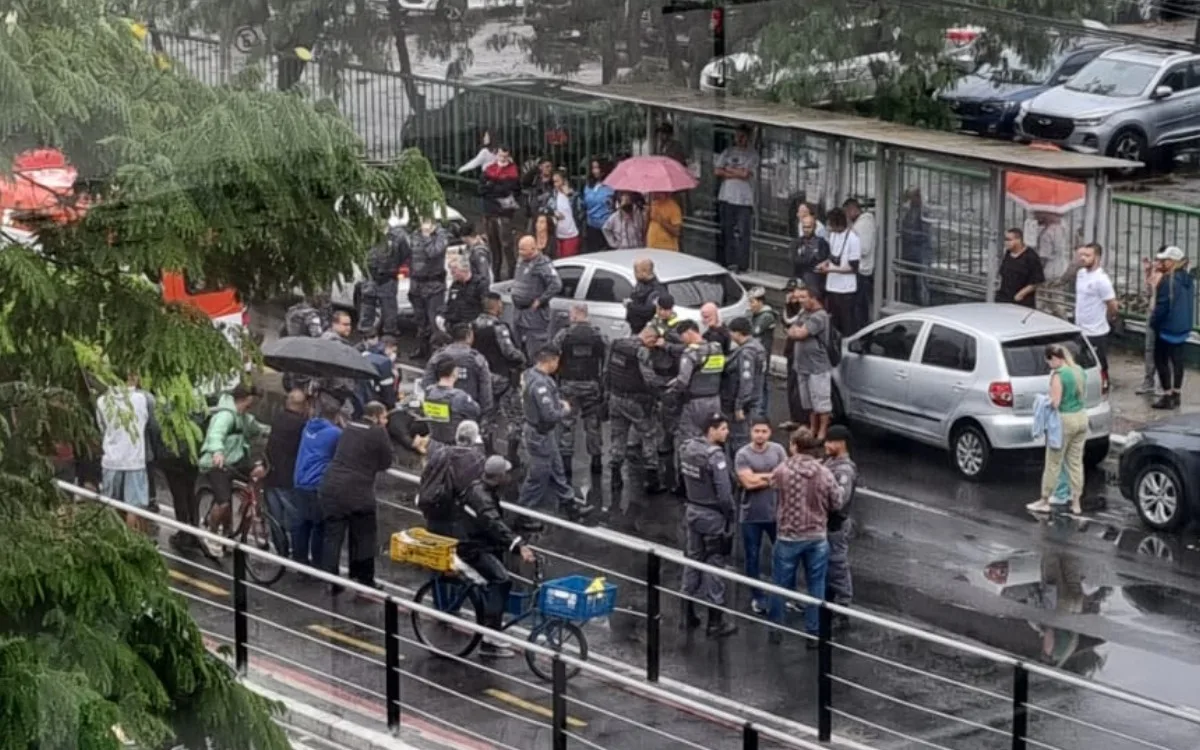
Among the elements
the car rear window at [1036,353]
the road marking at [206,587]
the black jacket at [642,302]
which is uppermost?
the black jacket at [642,302]

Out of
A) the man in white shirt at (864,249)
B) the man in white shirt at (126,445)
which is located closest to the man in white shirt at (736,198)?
the man in white shirt at (864,249)

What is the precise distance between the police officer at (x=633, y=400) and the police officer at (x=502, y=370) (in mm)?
308

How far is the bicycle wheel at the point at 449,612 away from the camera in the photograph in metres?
7.26

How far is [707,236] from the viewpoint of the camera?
719 centimetres

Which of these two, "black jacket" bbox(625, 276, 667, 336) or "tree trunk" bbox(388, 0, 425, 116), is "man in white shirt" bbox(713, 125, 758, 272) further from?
"tree trunk" bbox(388, 0, 425, 116)

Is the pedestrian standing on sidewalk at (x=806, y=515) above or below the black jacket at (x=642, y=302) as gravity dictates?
below

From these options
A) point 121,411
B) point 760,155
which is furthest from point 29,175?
point 760,155

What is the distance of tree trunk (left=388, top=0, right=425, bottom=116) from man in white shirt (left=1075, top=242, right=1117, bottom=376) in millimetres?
2817

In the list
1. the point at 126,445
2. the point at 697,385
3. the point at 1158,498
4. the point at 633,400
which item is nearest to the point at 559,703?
the point at 633,400

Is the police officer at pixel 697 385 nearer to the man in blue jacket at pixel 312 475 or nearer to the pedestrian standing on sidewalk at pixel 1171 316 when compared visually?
the man in blue jacket at pixel 312 475

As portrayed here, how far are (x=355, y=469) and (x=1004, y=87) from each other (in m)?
2.29

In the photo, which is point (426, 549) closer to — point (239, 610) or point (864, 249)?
point (239, 610)

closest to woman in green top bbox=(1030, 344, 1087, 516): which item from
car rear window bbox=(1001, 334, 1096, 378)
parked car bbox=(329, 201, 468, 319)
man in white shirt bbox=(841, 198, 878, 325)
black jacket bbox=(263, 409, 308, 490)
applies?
car rear window bbox=(1001, 334, 1096, 378)

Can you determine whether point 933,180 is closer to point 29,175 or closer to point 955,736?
point 955,736
